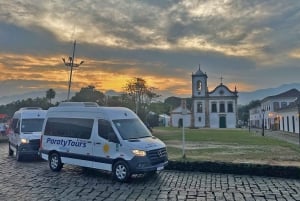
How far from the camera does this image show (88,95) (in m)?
59.1

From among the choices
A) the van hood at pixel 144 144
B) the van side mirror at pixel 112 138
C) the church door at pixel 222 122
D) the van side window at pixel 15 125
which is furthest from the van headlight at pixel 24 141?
the church door at pixel 222 122

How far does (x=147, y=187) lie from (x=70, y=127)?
4573 millimetres

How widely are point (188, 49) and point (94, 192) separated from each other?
2206cm

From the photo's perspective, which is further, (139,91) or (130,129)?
(139,91)

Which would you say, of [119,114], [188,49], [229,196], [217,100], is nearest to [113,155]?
[119,114]

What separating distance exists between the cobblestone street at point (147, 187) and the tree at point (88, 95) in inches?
1742

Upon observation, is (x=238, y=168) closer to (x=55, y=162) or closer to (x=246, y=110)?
(x=55, y=162)

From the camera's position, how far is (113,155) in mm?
10891

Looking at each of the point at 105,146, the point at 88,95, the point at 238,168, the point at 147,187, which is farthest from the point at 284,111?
the point at 147,187

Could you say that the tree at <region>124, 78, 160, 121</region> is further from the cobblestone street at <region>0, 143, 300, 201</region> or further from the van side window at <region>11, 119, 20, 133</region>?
the cobblestone street at <region>0, 143, 300, 201</region>

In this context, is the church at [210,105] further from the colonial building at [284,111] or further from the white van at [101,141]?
the white van at [101,141]

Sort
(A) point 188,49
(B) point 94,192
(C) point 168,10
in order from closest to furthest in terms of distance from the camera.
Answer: (B) point 94,192, (C) point 168,10, (A) point 188,49

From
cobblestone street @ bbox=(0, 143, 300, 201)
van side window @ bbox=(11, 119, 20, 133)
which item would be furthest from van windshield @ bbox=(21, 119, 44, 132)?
cobblestone street @ bbox=(0, 143, 300, 201)

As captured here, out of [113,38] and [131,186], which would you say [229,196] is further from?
[113,38]
